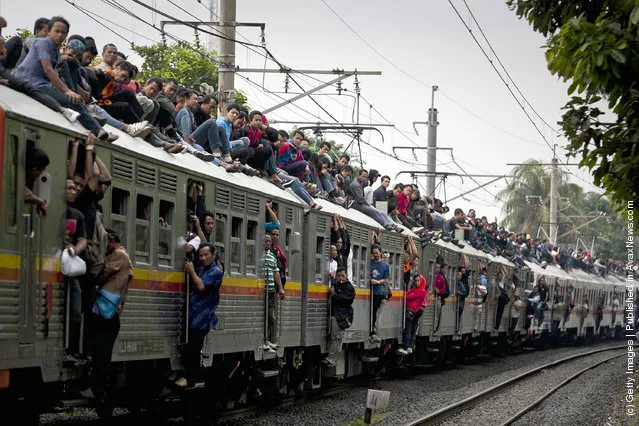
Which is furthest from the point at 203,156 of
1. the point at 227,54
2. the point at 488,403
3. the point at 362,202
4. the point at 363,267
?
the point at 362,202

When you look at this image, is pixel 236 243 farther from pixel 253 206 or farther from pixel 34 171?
pixel 34 171

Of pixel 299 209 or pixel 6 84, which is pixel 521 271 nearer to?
pixel 299 209

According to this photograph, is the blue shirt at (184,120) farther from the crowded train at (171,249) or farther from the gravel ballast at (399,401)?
the gravel ballast at (399,401)

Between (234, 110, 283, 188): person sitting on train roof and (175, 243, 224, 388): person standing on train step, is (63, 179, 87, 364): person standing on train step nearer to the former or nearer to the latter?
(175, 243, 224, 388): person standing on train step

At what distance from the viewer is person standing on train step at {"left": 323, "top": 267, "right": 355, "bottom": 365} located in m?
20.8

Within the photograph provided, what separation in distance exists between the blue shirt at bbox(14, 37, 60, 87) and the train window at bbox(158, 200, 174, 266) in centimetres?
237

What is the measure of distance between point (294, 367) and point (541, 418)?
393cm

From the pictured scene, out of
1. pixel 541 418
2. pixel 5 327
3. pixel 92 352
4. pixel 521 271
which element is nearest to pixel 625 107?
pixel 92 352

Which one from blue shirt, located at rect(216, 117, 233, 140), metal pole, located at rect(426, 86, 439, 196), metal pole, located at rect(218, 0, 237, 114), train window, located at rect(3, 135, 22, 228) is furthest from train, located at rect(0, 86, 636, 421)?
metal pole, located at rect(426, 86, 439, 196)

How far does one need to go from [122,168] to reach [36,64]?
4.42 feet

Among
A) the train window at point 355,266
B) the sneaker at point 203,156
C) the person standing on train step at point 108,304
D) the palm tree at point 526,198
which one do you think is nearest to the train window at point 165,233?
the person standing on train step at point 108,304

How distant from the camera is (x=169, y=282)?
43.3 feet

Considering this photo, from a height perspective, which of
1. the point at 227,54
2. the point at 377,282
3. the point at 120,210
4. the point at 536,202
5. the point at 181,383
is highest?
the point at 536,202

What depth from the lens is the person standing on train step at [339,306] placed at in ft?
68.1
